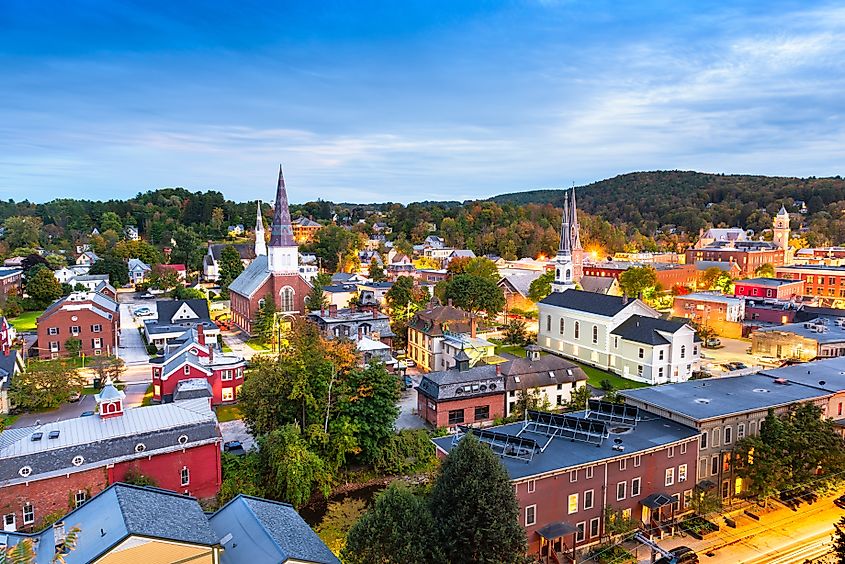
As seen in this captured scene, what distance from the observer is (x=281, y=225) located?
5281cm

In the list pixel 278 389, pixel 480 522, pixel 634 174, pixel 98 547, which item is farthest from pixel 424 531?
pixel 634 174

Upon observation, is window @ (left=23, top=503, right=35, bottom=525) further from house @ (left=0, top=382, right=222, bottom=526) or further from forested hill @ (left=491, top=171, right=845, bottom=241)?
forested hill @ (left=491, top=171, right=845, bottom=241)

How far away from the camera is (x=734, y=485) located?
24.1 meters

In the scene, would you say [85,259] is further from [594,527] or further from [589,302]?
Answer: [594,527]

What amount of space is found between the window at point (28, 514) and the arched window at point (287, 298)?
3381 cm

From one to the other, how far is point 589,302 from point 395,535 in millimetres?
33532

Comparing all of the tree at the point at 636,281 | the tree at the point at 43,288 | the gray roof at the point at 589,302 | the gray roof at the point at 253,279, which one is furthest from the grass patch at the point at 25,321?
the tree at the point at 636,281

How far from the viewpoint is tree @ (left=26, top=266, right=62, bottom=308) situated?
61031 millimetres

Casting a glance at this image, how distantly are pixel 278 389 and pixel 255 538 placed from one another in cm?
1092

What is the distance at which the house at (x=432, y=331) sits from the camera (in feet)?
132

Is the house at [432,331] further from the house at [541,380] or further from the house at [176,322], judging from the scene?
the house at [176,322]

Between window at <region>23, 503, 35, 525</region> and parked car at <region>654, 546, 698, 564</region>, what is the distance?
2146 centimetres

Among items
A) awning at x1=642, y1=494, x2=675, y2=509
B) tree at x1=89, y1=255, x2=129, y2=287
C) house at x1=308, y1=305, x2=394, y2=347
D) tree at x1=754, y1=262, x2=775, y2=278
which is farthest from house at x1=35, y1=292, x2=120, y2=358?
tree at x1=754, y1=262, x2=775, y2=278

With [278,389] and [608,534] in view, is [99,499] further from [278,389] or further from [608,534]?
[608,534]
